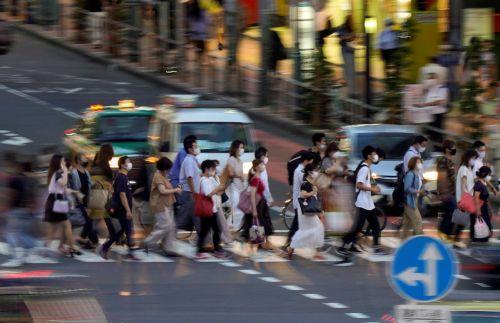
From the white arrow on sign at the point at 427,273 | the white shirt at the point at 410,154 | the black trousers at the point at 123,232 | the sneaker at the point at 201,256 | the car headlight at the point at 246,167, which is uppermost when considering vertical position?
the white arrow on sign at the point at 427,273

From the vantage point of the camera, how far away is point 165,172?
20922 mm

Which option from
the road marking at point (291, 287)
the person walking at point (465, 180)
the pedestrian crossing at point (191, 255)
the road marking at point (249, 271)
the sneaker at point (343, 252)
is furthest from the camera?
the person walking at point (465, 180)

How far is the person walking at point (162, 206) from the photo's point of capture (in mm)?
20766

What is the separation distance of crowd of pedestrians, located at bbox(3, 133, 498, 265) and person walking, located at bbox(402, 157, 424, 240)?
0.05 ft

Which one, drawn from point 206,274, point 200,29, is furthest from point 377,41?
point 206,274

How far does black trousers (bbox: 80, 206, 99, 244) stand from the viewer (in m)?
21.4

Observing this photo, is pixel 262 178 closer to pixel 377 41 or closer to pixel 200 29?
pixel 377 41

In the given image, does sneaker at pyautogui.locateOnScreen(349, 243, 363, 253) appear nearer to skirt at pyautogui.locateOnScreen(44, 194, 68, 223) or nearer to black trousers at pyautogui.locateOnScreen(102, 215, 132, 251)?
black trousers at pyautogui.locateOnScreen(102, 215, 132, 251)

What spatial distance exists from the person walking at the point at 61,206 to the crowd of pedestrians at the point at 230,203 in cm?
1

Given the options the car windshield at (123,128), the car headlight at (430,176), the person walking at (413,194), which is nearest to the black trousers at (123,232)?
the person walking at (413,194)

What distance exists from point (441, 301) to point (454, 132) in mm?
18293

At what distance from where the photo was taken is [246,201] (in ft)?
70.3

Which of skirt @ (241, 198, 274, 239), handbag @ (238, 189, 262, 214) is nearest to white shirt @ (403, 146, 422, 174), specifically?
skirt @ (241, 198, 274, 239)

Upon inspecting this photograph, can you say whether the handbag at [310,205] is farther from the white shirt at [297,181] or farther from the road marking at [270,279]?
the road marking at [270,279]
